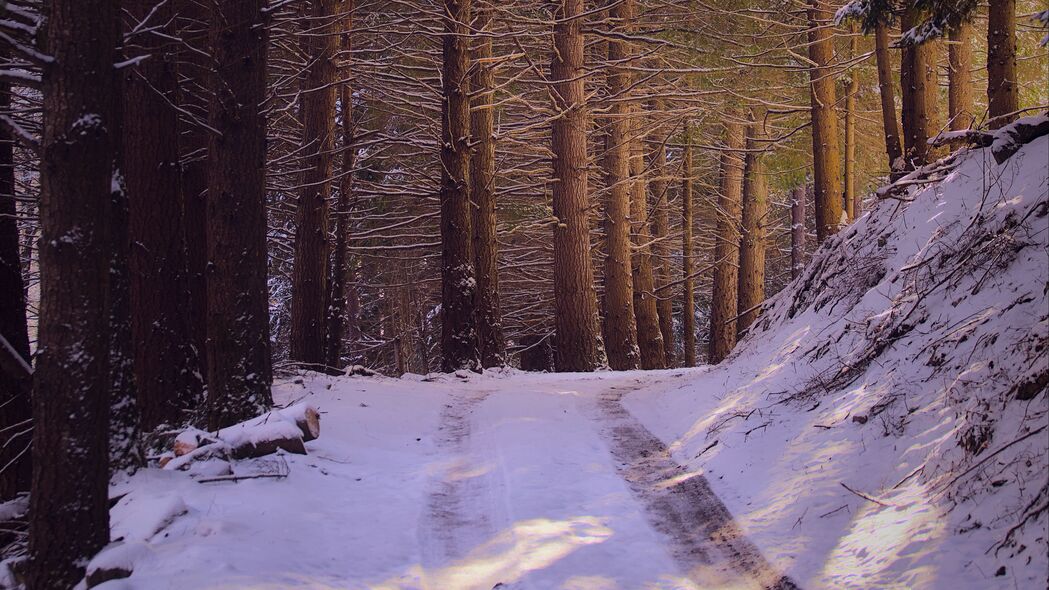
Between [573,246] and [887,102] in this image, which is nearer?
[887,102]

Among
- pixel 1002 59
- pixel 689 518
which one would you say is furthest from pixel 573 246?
pixel 689 518

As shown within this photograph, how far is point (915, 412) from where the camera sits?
5914 mm

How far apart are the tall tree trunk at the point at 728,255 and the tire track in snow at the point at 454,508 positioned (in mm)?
13974

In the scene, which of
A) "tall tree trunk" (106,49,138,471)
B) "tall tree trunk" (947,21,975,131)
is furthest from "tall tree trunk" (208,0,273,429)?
"tall tree trunk" (947,21,975,131)

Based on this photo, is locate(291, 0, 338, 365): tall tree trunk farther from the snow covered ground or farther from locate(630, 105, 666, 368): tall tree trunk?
locate(630, 105, 666, 368): tall tree trunk

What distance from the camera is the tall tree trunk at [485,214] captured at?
637 inches

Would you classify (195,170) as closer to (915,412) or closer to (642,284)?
(915,412)

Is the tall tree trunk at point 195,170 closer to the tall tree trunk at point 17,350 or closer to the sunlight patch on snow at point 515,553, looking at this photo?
the tall tree trunk at point 17,350

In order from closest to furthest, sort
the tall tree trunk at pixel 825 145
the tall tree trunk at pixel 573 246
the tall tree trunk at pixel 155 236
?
the tall tree trunk at pixel 155 236, the tall tree trunk at pixel 825 145, the tall tree trunk at pixel 573 246

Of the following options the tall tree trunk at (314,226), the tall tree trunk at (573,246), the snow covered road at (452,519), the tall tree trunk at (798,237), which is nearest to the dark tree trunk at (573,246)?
A: the tall tree trunk at (573,246)

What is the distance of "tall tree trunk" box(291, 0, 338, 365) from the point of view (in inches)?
559

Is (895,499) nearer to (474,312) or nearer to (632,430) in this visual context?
(632,430)

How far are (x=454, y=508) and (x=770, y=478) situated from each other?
105 inches

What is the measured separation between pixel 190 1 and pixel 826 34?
11.7 metres
